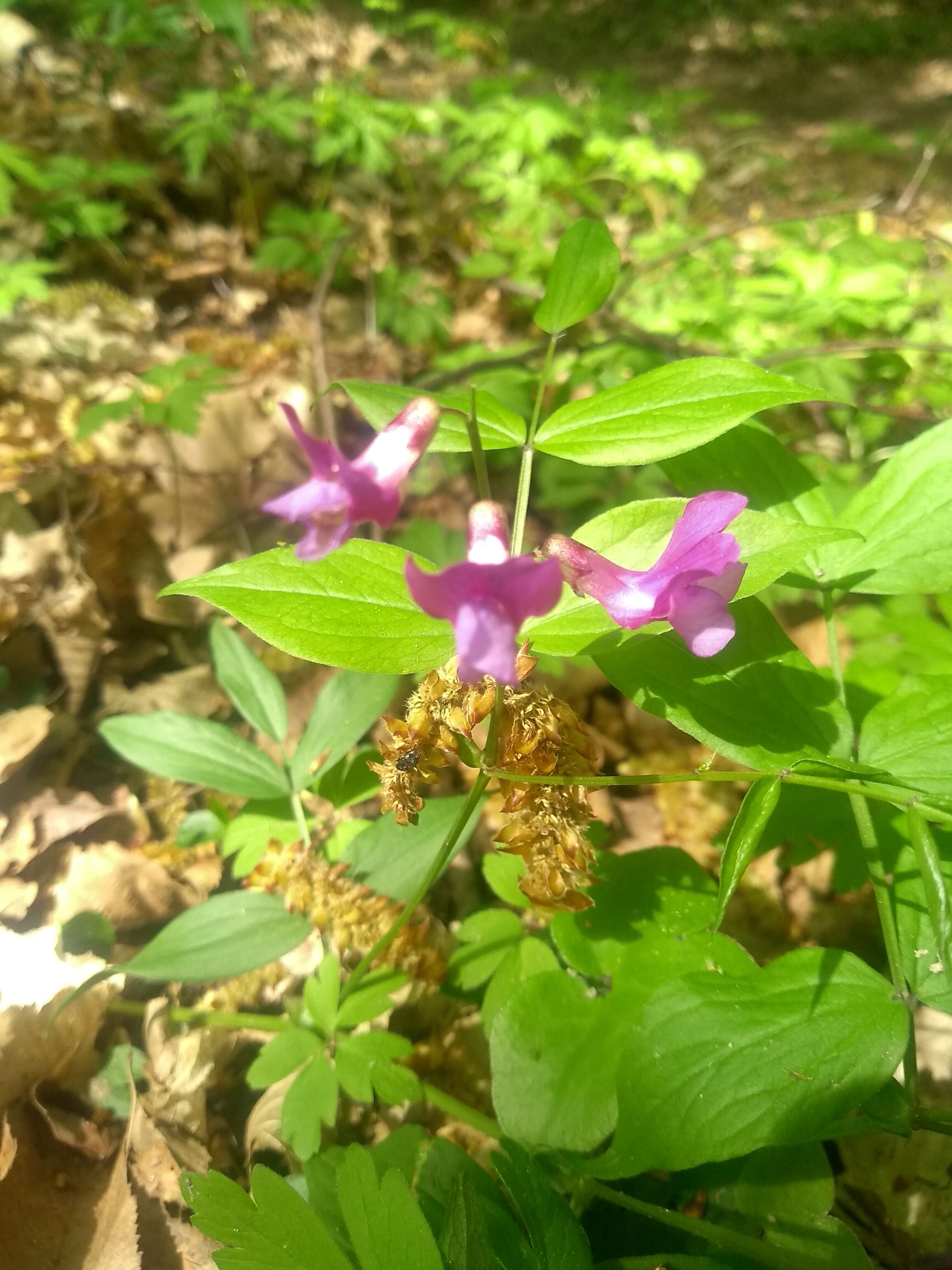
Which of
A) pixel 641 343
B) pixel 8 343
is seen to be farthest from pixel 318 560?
pixel 8 343

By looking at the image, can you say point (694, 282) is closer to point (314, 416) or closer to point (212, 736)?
point (314, 416)

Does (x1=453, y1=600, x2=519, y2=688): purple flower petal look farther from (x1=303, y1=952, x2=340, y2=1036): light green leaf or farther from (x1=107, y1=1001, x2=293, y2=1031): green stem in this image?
(x1=107, y1=1001, x2=293, y2=1031): green stem

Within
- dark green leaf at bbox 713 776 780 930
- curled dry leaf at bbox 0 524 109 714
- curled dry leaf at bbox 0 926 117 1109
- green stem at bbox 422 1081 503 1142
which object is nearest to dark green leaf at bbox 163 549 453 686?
dark green leaf at bbox 713 776 780 930

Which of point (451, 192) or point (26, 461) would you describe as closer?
point (26, 461)

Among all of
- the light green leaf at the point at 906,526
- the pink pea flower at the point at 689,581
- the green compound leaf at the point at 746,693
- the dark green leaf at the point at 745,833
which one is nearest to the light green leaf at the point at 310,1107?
the dark green leaf at the point at 745,833

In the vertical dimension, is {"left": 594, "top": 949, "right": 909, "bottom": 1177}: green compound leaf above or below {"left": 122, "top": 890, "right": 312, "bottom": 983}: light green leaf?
above

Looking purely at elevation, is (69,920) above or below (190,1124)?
above

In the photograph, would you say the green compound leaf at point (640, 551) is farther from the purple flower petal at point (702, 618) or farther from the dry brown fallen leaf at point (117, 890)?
the dry brown fallen leaf at point (117, 890)
